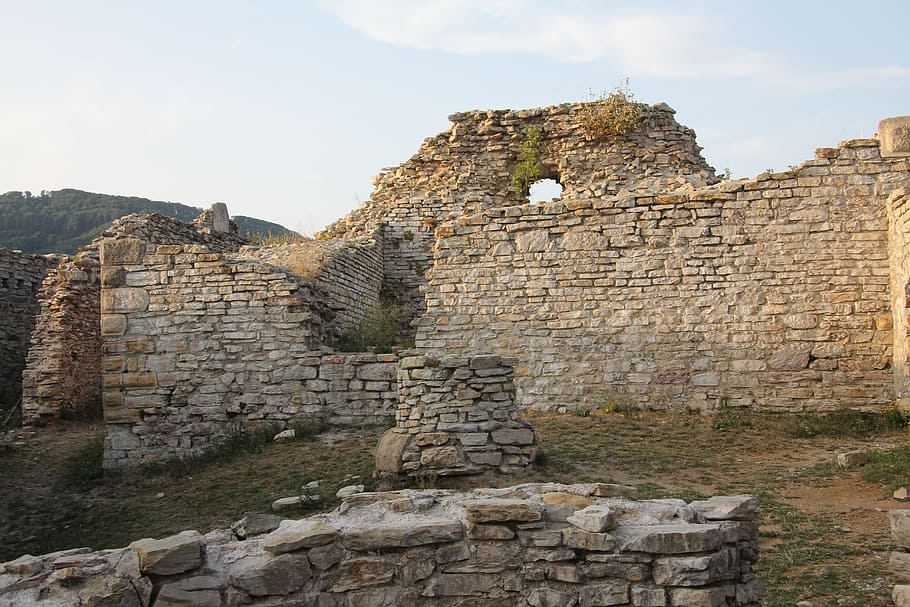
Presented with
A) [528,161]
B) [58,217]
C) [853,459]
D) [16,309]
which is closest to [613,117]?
[528,161]

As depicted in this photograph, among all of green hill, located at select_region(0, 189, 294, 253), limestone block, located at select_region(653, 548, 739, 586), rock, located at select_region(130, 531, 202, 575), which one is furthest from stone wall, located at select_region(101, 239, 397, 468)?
green hill, located at select_region(0, 189, 294, 253)

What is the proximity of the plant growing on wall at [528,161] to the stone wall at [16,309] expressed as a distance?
11310 mm

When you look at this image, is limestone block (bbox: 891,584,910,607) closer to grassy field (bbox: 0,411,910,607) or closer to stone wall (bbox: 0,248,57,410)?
grassy field (bbox: 0,411,910,607)

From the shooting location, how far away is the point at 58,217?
36375 millimetres

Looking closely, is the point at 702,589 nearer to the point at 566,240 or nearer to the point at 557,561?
the point at 557,561

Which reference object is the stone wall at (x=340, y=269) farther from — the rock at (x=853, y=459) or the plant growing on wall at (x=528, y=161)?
the rock at (x=853, y=459)

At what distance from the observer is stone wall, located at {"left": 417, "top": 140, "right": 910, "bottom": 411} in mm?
10547

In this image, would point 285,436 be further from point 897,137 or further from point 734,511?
point 897,137

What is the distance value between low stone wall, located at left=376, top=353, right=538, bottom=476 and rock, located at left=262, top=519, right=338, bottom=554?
10.8ft

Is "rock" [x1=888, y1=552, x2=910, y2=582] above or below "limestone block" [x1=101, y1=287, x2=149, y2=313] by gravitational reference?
below

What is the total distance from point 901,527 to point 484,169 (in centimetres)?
1225

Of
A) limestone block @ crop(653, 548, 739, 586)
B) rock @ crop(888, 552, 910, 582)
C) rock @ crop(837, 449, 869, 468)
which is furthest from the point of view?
rock @ crop(837, 449, 869, 468)

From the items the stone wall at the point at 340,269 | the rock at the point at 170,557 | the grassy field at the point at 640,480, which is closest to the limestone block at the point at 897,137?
the grassy field at the point at 640,480

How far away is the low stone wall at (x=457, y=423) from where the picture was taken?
757cm
